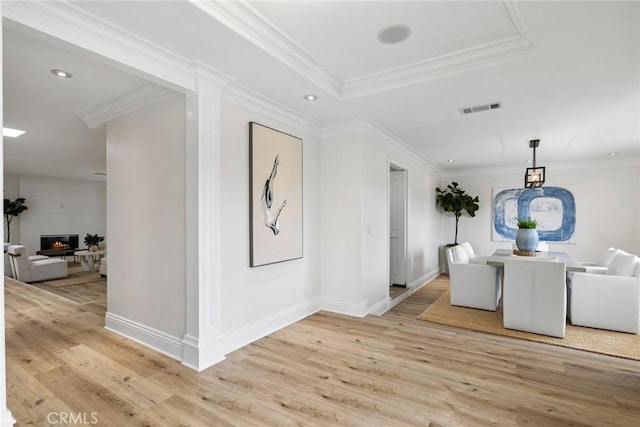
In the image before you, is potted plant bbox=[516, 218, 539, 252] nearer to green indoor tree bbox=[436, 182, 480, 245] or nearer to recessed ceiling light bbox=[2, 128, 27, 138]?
green indoor tree bbox=[436, 182, 480, 245]

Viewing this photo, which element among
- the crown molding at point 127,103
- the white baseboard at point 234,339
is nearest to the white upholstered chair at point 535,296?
the white baseboard at point 234,339

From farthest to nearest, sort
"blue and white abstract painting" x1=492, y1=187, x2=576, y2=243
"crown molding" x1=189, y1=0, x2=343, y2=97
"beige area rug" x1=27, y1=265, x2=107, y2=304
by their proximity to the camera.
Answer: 1. "blue and white abstract painting" x1=492, y1=187, x2=576, y2=243
2. "beige area rug" x1=27, y1=265, x2=107, y2=304
3. "crown molding" x1=189, y1=0, x2=343, y2=97

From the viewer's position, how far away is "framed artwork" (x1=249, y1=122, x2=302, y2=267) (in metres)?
3.23

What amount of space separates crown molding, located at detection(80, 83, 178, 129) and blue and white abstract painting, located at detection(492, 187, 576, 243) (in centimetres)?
733

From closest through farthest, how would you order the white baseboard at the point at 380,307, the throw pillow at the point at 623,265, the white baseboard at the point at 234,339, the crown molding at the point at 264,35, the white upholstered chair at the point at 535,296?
the crown molding at the point at 264,35
the white baseboard at the point at 234,339
the white upholstered chair at the point at 535,296
the throw pillow at the point at 623,265
the white baseboard at the point at 380,307

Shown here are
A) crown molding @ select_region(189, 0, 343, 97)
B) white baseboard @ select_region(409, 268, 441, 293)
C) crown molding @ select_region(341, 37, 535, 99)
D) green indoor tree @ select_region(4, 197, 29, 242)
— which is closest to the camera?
crown molding @ select_region(189, 0, 343, 97)

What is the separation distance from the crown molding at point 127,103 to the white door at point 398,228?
3911mm

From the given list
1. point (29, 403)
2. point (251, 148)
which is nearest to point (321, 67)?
point (251, 148)

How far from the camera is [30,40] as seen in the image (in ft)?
7.45

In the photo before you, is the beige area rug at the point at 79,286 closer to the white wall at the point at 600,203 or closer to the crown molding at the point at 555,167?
the crown molding at the point at 555,167

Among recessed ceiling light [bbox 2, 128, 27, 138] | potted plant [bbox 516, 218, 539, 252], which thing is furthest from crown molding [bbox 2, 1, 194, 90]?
potted plant [bbox 516, 218, 539, 252]

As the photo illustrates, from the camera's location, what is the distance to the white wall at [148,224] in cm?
289

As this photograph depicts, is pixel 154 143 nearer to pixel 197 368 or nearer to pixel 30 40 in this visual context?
pixel 30 40

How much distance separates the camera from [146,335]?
10.2 feet
